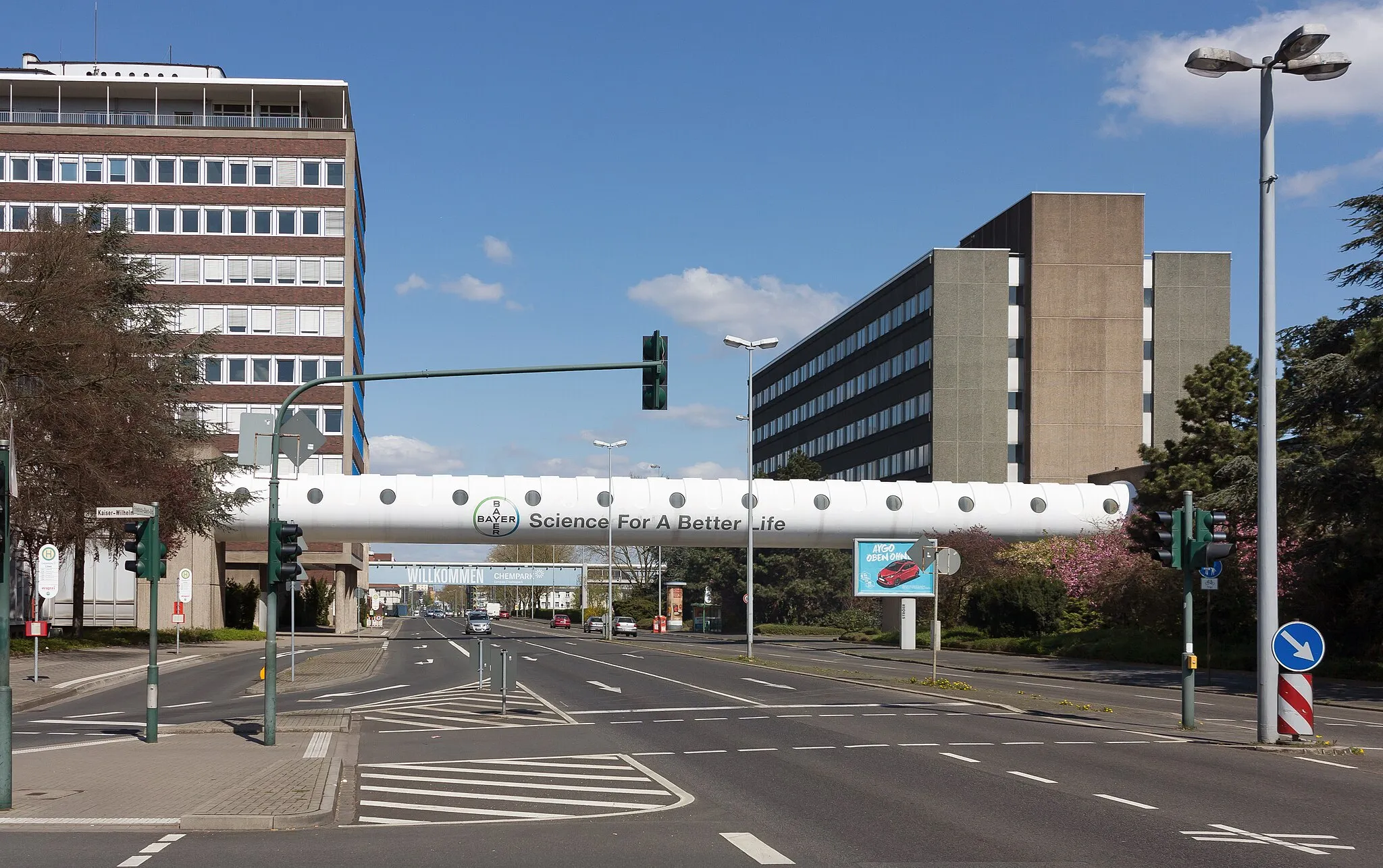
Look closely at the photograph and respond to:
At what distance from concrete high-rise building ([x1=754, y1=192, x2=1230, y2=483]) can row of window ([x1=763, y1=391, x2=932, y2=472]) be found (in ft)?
4.66

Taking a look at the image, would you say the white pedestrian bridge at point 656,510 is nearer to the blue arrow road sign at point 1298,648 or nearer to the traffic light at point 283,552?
the traffic light at point 283,552

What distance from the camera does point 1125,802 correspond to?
13109 mm

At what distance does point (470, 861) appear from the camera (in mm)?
10109

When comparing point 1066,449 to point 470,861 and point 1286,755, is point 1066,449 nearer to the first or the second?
point 1286,755

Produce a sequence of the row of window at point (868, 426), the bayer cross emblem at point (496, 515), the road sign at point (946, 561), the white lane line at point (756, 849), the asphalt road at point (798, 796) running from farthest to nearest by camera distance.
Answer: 1. the row of window at point (868, 426)
2. the bayer cross emblem at point (496, 515)
3. the road sign at point (946, 561)
4. the asphalt road at point (798, 796)
5. the white lane line at point (756, 849)

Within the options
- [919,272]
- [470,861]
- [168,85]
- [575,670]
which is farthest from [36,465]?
[919,272]

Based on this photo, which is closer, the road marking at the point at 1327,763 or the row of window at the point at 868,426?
the road marking at the point at 1327,763

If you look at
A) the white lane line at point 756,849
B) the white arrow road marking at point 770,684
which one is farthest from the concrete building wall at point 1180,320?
the white lane line at point 756,849

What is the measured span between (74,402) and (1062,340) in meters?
68.7

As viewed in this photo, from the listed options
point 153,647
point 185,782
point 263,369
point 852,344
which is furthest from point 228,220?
point 185,782

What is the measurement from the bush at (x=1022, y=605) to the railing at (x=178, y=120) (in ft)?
166

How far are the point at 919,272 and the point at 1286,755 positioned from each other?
8137cm

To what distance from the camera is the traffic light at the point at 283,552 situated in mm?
19594

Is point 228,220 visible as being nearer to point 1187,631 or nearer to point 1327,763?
point 1187,631
